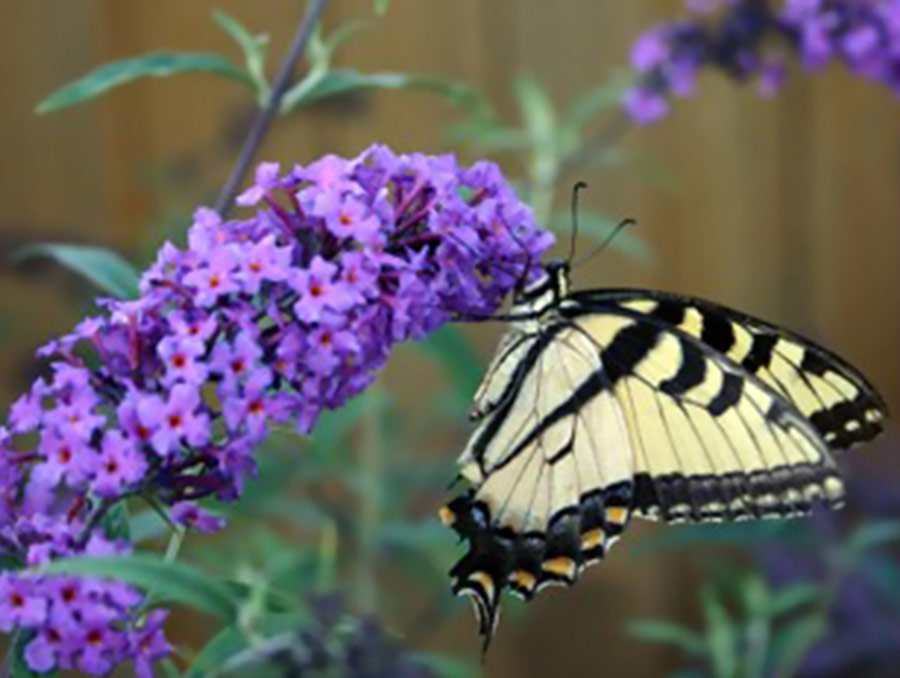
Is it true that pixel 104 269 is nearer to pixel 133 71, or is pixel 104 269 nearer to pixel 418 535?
pixel 133 71

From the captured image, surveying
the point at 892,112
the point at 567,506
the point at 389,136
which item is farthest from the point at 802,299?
the point at 567,506

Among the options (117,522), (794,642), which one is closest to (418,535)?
(794,642)

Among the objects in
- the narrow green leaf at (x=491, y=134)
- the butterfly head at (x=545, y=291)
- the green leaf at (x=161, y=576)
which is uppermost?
the narrow green leaf at (x=491, y=134)

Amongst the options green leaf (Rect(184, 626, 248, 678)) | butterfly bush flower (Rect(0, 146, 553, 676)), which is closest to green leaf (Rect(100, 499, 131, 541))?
butterfly bush flower (Rect(0, 146, 553, 676))

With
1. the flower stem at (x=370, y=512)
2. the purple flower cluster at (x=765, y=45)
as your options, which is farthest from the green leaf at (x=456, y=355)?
the purple flower cluster at (x=765, y=45)

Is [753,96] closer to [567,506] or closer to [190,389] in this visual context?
[567,506]

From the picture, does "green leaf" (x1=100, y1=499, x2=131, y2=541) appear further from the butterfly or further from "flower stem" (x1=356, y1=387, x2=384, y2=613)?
"flower stem" (x1=356, y1=387, x2=384, y2=613)

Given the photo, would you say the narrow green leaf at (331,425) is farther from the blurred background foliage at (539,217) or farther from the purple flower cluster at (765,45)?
the purple flower cluster at (765,45)
